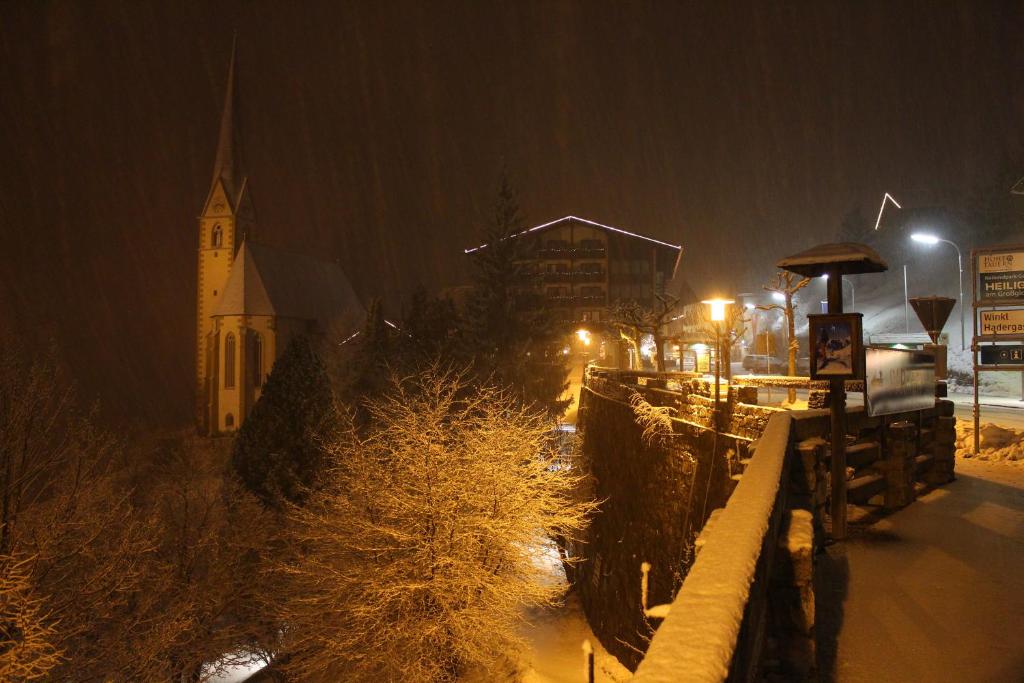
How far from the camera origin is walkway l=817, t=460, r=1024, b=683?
198 inches

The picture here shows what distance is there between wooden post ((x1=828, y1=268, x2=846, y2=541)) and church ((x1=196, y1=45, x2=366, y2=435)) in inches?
2087

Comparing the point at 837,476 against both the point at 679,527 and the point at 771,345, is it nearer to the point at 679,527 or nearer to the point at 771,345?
the point at 679,527

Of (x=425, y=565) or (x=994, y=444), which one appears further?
(x=425, y=565)

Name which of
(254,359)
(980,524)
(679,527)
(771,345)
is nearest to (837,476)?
(980,524)

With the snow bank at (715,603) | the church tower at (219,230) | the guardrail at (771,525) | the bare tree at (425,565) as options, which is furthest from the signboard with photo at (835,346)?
the church tower at (219,230)

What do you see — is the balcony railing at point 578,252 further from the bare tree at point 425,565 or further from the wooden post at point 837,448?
the wooden post at point 837,448

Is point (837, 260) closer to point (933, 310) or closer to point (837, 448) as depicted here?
point (837, 448)

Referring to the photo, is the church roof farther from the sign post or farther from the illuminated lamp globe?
the sign post

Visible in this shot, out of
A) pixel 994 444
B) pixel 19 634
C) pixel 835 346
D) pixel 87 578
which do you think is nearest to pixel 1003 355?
pixel 994 444

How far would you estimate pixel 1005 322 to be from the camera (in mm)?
13875

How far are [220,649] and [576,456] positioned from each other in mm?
14668

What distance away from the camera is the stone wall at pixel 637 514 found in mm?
11984

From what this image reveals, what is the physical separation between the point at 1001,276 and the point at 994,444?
13.7 ft

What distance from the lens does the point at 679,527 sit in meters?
12.5
